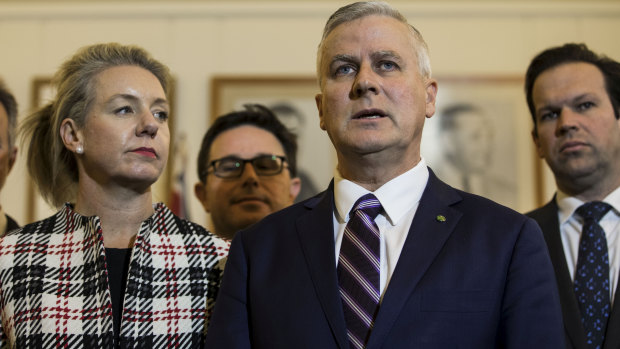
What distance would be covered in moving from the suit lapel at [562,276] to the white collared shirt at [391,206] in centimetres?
65

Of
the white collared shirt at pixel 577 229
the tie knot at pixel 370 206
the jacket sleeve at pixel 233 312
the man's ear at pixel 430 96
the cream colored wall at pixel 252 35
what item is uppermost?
the cream colored wall at pixel 252 35

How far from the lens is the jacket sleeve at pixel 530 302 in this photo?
1422 mm

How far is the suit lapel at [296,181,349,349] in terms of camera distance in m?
1.52

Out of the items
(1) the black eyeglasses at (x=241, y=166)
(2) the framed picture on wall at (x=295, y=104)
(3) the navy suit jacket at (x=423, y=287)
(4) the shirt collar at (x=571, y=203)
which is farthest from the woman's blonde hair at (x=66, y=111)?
(2) the framed picture on wall at (x=295, y=104)

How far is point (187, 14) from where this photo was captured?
4449mm

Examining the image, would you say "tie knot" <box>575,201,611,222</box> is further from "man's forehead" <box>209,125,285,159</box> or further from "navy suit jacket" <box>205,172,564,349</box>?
"man's forehead" <box>209,125,285,159</box>

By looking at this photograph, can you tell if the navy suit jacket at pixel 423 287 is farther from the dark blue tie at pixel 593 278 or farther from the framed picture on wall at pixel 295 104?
the framed picture on wall at pixel 295 104

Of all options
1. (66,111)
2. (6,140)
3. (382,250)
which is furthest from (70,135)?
(382,250)

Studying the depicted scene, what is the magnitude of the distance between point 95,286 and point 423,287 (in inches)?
35.1

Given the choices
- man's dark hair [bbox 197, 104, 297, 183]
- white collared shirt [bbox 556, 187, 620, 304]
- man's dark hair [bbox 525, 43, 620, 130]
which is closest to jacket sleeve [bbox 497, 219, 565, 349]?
white collared shirt [bbox 556, 187, 620, 304]

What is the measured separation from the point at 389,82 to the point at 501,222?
0.43 m

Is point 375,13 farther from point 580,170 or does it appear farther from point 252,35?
point 252,35

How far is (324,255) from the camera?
5.34ft

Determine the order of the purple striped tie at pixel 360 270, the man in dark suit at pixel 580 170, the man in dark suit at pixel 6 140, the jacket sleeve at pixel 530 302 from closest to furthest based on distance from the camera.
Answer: the jacket sleeve at pixel 530 302, the purple striped tie at pixel 360 270, the man in dark suit at pixel 580 170, the man in dark suit at pixel 6 140
